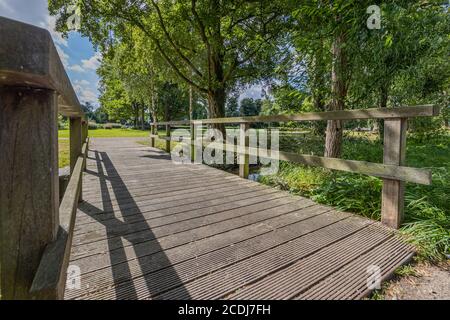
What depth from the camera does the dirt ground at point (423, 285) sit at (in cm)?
136

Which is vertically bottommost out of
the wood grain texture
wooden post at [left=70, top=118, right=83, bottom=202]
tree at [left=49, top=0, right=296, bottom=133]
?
the wood grain texture

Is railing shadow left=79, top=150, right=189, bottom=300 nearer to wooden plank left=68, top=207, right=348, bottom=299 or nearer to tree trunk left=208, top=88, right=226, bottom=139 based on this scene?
wooden plank left=68, top=207, right=348, bottom=299

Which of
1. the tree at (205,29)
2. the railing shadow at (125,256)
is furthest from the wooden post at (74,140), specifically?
the tree at (205,29)

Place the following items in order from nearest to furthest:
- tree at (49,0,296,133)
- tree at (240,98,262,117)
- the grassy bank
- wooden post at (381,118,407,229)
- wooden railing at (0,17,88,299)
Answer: wooden railing at (0,17,88,299), the grassy bank, wooden post at (381,118,407,229), tree at (49,0,296,133), tree at (240,98,262,117)

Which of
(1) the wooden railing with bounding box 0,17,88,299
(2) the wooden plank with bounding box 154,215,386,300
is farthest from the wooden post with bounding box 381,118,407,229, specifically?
(1) the wooden railing with bounding box 0,17,88,299

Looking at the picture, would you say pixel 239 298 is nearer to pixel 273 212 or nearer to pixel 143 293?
pixel 143 293

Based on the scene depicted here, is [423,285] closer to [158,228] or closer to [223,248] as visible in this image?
[223,248]

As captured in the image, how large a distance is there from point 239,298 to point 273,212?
1.33m

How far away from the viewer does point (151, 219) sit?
7.76 feet

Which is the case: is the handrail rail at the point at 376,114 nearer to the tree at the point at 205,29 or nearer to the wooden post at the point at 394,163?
the wooden post at the point at 394,163

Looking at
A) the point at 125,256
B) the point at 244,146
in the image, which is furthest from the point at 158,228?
the point at 244,146

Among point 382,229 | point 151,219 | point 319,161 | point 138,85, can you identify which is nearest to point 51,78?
point 151,219

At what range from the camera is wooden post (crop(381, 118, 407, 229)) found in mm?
2111

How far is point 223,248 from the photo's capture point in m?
1.83
